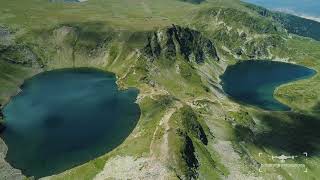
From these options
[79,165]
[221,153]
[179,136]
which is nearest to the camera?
[79,165]

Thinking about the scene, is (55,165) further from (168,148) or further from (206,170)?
(206,170)

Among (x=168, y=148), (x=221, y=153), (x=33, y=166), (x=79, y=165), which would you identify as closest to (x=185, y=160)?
(x=168, y=148)

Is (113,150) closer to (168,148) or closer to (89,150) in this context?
(89,150)

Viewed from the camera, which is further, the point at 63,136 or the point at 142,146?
the point at 63,136

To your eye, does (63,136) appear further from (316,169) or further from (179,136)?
(316,169)

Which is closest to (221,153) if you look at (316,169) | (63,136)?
(316,169)

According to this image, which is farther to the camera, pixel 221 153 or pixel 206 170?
pixel 221 153

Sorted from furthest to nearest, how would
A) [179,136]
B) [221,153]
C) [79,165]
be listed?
1. [221,153]
2. [179,136]
3. [79,165]

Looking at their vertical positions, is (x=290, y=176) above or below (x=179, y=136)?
below

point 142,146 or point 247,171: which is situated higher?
point 142,146
